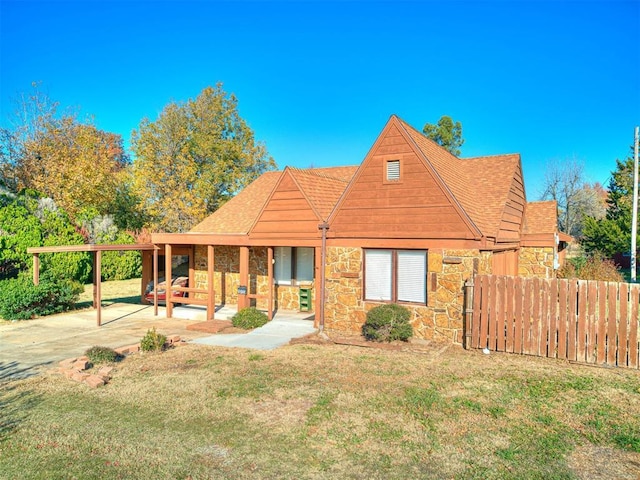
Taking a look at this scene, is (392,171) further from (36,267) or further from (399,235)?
(36,267)

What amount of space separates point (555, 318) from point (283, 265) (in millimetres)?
10004

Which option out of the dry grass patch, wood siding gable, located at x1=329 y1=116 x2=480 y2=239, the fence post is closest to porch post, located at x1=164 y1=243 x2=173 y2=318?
the dry grass patch

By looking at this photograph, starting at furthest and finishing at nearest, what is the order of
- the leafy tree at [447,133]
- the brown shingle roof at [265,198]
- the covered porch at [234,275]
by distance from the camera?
the leafy tree at [447,133] → the covered porch at [234,275] → the brown shingle roof at [265,198]

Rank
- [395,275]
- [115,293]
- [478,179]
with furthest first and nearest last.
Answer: [115,293] < [478,179] < [395,275]

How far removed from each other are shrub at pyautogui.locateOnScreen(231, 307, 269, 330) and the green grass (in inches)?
162

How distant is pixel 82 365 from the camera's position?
982 cm

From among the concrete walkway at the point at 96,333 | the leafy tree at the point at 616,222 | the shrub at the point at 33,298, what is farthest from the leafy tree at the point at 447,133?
the shrub at the point at 33,298

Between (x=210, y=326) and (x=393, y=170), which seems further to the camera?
(x=210, y=326)

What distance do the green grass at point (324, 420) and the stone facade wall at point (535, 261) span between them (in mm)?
7820

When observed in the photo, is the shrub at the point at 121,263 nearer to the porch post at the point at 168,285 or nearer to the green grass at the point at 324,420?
the porch post at the point at 168,285

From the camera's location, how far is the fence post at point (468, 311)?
37.4ft

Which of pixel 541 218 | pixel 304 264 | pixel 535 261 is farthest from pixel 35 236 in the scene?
pixel 541 218

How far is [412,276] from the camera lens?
1284 cm

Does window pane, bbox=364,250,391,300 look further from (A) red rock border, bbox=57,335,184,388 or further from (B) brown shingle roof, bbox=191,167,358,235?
(A) red rock border, bbox=57,335,184,388
